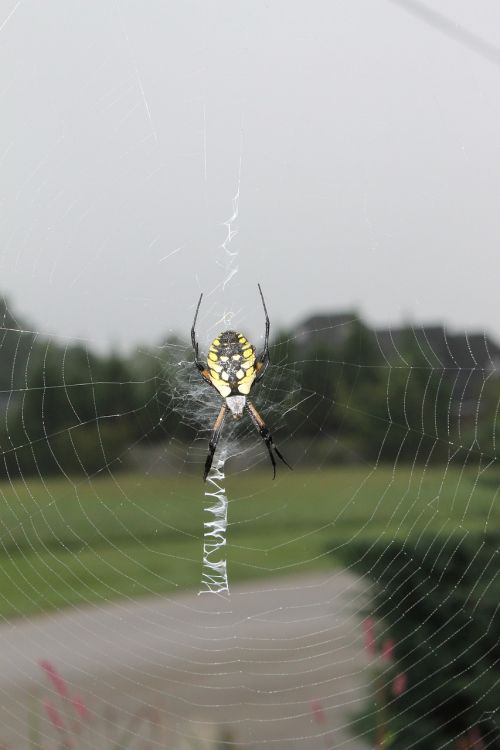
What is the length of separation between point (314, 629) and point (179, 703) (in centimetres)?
278

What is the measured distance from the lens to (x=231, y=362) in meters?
4.41

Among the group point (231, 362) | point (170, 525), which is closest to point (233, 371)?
point (231, 362)

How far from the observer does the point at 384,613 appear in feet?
14.4

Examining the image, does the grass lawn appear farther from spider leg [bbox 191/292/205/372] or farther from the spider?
spider leg [bbox 191/292/205/372]

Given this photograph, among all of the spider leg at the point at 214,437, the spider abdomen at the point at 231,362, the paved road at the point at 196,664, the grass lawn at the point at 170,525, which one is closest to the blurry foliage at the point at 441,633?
the spider leg at the point at 214,437

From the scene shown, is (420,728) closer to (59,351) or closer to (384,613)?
(384,613)

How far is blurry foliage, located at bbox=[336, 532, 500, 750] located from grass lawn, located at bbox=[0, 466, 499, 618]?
6.91 meters

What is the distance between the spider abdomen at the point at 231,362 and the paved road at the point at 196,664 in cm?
168

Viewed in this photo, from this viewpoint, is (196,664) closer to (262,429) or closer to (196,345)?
(262,429)

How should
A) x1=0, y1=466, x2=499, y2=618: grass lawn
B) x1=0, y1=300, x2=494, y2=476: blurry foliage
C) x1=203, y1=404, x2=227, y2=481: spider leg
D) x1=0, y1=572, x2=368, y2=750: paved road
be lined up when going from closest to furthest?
1. x1=0, y1=300, x2=494, y2=476: blurry foliage
2. x1=203, y1=404, x2=227, y2=481: spider leg
3. x1=0, y1=572, x2=368, y2=750: paved road
4. x1=0, y1=466, x2=499, y2=618: grass lawn

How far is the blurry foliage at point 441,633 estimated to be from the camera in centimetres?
402

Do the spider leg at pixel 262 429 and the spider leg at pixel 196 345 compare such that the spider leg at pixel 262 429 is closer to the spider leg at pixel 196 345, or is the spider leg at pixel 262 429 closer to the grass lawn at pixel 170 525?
the spider leg at pixel 196 345

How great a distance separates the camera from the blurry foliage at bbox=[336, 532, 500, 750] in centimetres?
402

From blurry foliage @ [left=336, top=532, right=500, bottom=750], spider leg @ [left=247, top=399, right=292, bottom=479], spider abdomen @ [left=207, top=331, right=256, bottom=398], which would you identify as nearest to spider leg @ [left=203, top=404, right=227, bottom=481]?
spider leg @ [left=247, top=399, right=292, bottom=479]
